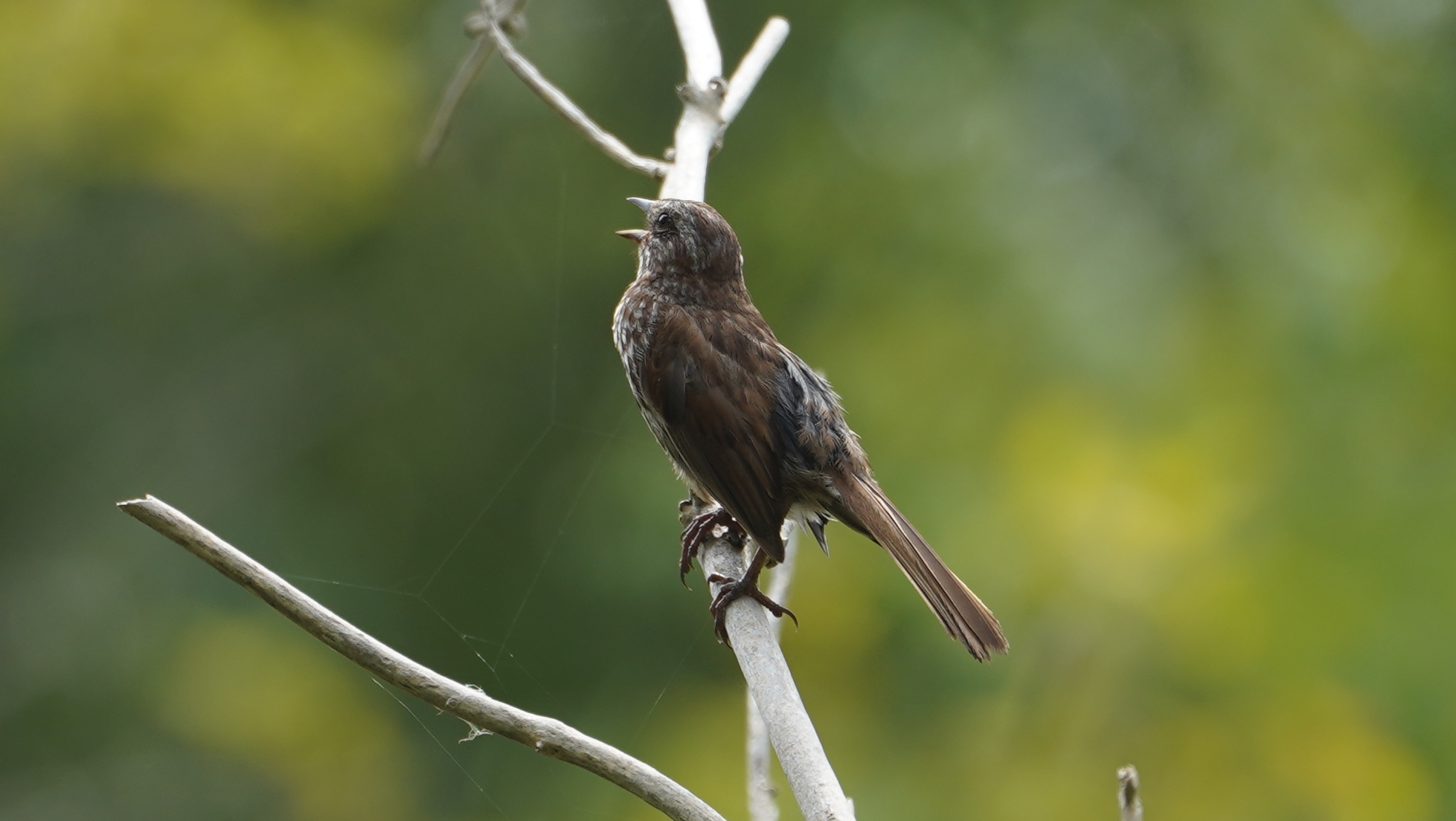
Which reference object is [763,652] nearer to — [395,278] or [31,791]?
[395,278]

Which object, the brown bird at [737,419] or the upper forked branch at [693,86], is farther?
the upper forked branch at [693,86]

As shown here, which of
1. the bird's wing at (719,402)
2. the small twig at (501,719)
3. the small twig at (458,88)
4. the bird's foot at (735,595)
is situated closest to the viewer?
the small twig at (501,719)

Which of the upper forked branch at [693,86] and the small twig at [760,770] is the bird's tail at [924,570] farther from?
the upper forked branch at [693,86]

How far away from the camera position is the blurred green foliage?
4.89 metres

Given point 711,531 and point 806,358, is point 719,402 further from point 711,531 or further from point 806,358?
point 806,358

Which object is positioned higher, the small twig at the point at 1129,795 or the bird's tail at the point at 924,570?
the bird's tail at the point at 924,570

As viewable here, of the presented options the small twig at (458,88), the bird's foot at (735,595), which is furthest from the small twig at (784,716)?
the small twig at (458,88)

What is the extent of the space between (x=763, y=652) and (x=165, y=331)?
5.50 meters

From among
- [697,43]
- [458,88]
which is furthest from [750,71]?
[458,88]

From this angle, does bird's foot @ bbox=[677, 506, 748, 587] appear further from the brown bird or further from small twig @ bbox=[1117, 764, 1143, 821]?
small twig @ bbox=[1117, 764, 1143, 821]

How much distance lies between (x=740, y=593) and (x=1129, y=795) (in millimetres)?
869

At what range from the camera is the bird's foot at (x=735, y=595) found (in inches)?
103

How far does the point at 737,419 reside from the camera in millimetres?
2992

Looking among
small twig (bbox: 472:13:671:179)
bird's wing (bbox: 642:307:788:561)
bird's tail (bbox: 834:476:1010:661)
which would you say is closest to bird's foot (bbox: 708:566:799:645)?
bird's wing (bbox: 642:307:788:561)
